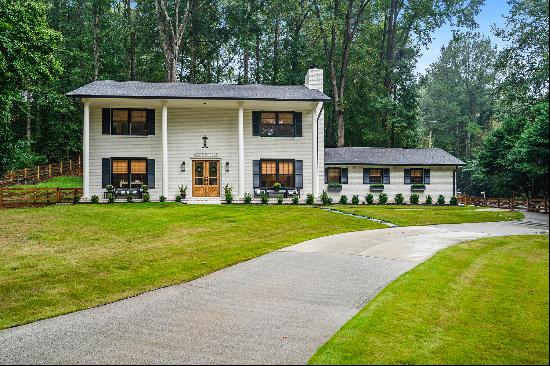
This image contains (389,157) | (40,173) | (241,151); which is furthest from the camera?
(40,173)

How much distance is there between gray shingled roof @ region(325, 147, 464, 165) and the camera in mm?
26750

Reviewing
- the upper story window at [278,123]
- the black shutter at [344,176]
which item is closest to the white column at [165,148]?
the upper story window at [278,123]

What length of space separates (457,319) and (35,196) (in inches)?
827

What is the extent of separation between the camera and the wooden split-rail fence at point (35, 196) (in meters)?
20.0

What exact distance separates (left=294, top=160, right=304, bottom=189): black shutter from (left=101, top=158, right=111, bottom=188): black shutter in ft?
34.5

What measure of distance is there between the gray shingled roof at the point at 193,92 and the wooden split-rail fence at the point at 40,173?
33.2 feet

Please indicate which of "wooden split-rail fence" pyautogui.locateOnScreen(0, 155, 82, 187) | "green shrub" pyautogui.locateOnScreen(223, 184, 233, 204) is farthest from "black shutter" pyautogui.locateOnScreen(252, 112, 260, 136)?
"wooden split-rail fence" pyautogui.locateOnScreen(0, 155, 82, 187)

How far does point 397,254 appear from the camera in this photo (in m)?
10.2

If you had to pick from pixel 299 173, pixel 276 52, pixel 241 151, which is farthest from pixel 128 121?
pixel 276 52

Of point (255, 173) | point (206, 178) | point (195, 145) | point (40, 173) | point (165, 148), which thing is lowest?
point (206, 178)

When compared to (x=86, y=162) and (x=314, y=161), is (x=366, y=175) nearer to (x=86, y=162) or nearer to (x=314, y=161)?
(x=314, y=161)

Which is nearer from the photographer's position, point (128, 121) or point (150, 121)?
point (128, 121)

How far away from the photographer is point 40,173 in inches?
1241

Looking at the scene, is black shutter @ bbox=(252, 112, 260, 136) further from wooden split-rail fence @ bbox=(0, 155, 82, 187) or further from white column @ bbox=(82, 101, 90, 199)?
wooden split-rail fence @ bbox=(0, 155, 82, 187)
